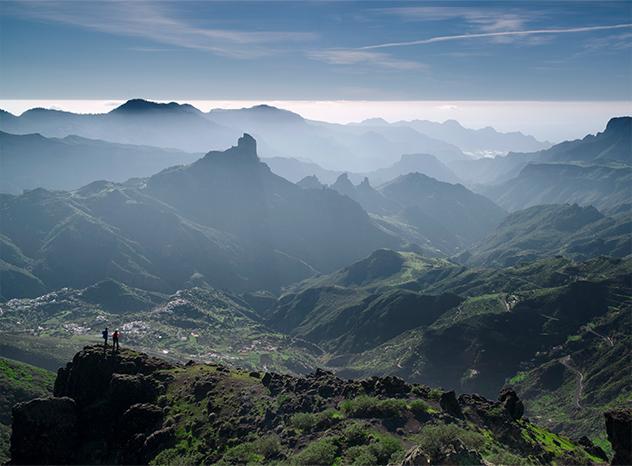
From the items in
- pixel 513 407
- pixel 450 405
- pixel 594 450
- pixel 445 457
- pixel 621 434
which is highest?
pixel 445 457

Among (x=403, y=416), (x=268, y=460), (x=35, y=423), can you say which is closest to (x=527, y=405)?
(x=403, y=416)

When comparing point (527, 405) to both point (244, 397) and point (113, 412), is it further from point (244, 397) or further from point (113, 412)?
point (113, 412)

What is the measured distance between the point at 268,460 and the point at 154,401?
2131 cm

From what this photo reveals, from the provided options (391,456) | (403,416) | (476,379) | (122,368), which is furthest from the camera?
(476,379)

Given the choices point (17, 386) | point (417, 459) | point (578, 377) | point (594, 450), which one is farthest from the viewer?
point (578, 377)

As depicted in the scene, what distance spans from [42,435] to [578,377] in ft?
590

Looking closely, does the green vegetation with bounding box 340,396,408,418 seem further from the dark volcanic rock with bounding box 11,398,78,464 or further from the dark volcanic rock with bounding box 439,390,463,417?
the dark volcanic rock with bounding box 11,398,78,464

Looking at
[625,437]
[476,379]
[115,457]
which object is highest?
[625,437]

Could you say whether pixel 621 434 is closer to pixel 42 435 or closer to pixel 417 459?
pixel 417 459

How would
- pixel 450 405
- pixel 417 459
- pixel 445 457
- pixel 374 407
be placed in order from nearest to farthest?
pixel 417 459
pixel 445 457
pixel 374 407
pixel 450 405

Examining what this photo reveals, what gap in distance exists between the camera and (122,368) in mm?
68500

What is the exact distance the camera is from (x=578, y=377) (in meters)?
180

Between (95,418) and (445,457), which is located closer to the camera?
(445,457)

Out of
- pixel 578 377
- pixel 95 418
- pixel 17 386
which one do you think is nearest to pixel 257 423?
pixel 95 418
